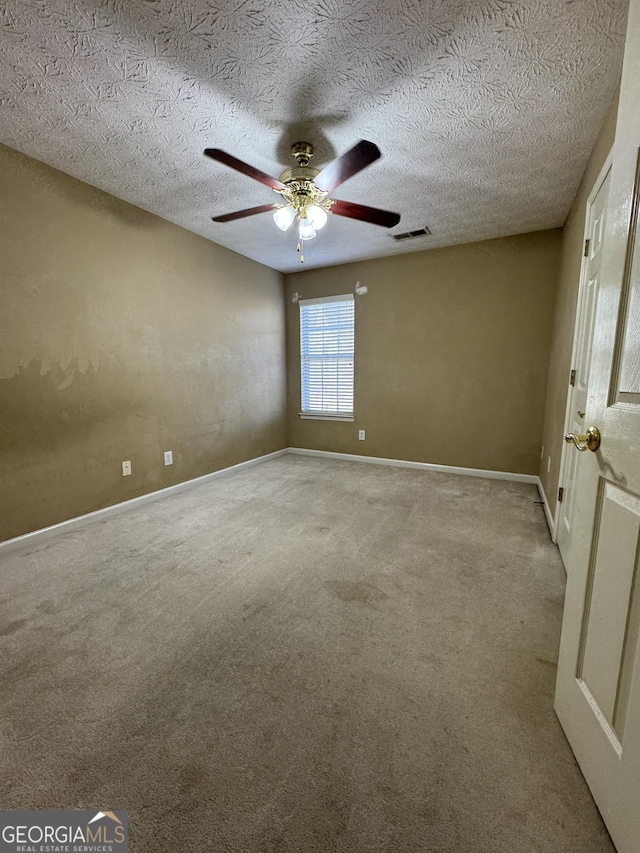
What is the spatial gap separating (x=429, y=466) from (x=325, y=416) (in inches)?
59.8

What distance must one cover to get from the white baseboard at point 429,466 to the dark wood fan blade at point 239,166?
318 cm

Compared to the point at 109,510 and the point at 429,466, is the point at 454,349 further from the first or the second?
the point at 109,510

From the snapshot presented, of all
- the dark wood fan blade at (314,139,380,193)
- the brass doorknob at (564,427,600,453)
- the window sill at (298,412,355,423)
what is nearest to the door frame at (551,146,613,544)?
the dark wood fan blade at (314,139,380,193)

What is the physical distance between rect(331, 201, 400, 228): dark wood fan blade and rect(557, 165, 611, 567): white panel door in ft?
3.57

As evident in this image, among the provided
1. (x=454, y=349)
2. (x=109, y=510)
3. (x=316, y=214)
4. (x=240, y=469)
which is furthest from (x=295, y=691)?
(x=454, y=349)

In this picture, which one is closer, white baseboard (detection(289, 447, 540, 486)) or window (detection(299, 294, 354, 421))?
white baseboard (detection(289, 447, 540, 486))

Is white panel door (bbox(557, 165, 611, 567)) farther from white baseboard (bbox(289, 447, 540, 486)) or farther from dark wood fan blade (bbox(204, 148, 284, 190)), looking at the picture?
dark wood fan blade (bbox(204, 148, 284, 190))

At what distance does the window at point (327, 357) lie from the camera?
4441 mm

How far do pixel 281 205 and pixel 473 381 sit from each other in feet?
8.85

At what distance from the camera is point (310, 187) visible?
1984 mm

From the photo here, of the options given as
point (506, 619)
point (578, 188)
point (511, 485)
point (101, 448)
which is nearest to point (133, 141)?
point (101, 448)

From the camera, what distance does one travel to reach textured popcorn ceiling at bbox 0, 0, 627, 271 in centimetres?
130

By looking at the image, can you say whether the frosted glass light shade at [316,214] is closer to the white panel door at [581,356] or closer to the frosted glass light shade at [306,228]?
the frosted glass light shade at [306,228]

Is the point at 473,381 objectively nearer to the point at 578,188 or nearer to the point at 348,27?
the point at 578,188
